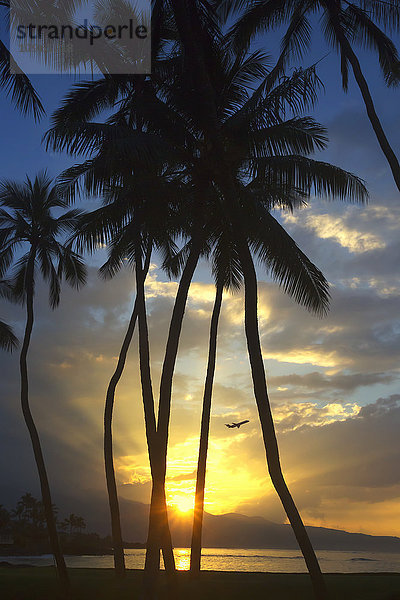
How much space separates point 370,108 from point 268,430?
31.7 ft

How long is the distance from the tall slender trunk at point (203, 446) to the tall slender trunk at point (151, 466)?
171 inches

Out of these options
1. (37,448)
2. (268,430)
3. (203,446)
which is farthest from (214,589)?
(37,448)

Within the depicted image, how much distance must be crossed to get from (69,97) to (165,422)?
11634 millimetres

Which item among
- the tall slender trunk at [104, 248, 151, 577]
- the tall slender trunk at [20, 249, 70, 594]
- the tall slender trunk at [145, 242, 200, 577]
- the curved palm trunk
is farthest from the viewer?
the tall slender trunk at [104, 248, 151, 577]

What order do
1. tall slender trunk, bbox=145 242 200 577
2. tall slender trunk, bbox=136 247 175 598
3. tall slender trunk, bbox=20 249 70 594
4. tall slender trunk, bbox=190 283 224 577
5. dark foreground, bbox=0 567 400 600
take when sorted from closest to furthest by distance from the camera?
tall slender trunk, bbox=136 247 175 598 → tall slender trunk, bbox=145 242 200 577 → dark foreground, bbox=0 567 400 600 → tall slender trunk, bbox=20 249 70 594 → tall slender trunk, bbox=190 283 224 577

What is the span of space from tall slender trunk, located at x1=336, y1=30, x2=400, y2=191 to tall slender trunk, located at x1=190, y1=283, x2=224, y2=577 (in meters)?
9.07

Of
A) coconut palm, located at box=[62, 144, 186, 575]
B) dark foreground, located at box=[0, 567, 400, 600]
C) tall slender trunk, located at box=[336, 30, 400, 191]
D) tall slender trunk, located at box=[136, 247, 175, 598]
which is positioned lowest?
dark foreground, located at box=[0, 567, 400, 600]

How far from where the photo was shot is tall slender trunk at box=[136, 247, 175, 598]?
15859mm

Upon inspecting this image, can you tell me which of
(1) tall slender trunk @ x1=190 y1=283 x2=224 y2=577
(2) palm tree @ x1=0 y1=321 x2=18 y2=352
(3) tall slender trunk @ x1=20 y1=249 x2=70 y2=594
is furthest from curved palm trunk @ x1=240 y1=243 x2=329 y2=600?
(2) palm tree @ x1=0 y1=321 x2=18 y2=352

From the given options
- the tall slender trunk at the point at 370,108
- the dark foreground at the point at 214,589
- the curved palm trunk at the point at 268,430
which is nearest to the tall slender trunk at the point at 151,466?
the dark foreground at the point at 214,589

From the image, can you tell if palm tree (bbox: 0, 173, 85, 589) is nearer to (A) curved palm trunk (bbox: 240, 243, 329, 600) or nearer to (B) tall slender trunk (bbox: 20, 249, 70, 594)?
(B) tall slender trunk (bbox: 20, 249, 70, 594)

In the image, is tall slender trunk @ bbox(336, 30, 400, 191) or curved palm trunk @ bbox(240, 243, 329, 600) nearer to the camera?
curved palm trunk @ bbox(240, 243, 329, 600)

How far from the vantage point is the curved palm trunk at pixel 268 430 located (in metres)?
14.2

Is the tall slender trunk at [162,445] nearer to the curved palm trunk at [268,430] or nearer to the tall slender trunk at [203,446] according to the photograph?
the curved palm trunk at [268,430]
